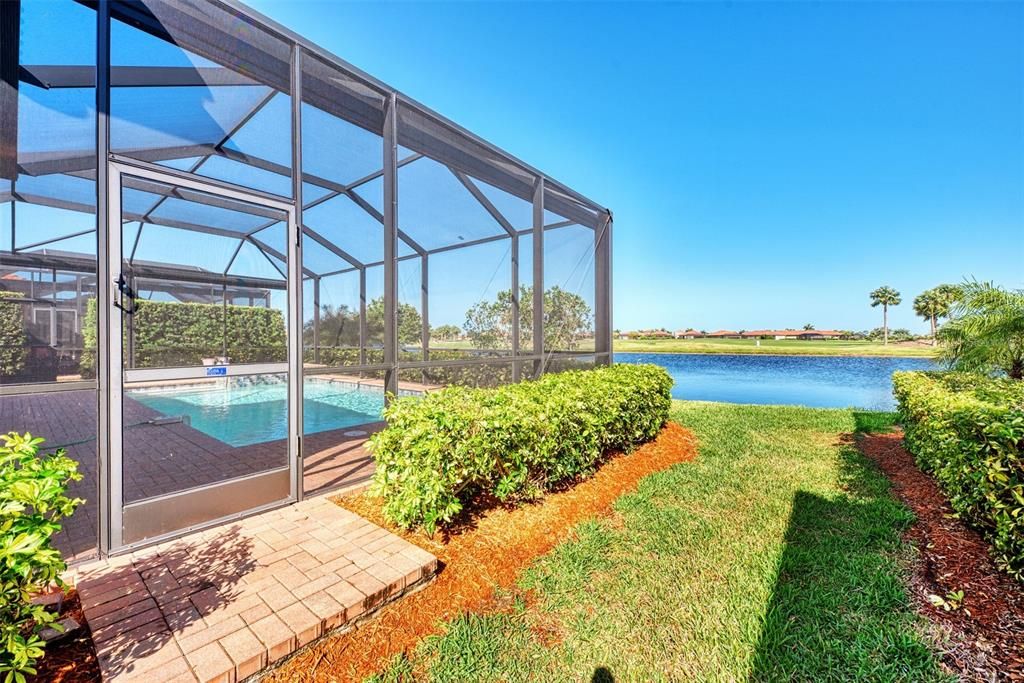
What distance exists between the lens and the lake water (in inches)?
553

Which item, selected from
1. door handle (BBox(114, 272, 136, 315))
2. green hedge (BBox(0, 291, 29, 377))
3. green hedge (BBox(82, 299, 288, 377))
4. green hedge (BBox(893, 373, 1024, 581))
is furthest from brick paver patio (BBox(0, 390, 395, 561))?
green hedge (BBox(893, 373, 1024, 581))

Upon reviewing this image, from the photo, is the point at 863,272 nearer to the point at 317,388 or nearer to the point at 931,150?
the point at 931,150

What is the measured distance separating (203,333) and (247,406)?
1077 millimetres

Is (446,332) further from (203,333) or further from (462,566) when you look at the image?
(462,566)

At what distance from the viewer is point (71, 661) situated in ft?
5.47

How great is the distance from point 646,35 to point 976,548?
413 inches

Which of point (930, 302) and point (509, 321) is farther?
point (930, 302)

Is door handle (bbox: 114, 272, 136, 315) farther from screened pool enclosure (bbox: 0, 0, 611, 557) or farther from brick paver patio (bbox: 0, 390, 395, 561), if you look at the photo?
brick paver patio (bbox: 0, 390, 395, 561)

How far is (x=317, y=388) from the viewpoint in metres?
3.97

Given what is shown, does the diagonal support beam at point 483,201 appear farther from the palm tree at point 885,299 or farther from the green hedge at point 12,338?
the palm tree at point 885,299

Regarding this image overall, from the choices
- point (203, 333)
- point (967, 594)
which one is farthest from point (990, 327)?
point (203, 333)

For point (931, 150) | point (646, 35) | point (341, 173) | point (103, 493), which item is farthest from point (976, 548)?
point (931, 150)

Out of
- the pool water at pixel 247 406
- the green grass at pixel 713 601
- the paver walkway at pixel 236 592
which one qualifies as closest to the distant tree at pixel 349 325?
the pool water at pixel 247 406

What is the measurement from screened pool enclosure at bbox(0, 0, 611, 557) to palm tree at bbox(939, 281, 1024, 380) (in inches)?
242
